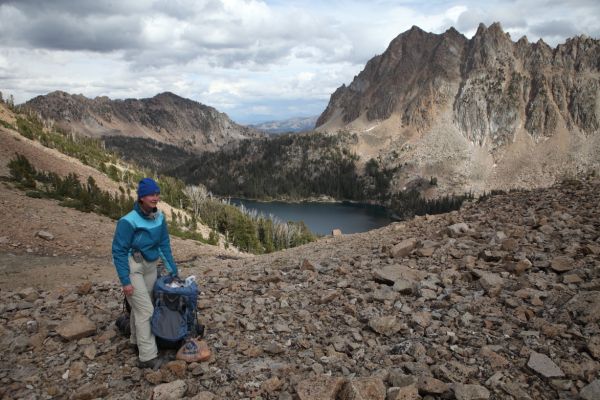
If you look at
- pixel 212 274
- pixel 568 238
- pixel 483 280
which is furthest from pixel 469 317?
pixel 212 274

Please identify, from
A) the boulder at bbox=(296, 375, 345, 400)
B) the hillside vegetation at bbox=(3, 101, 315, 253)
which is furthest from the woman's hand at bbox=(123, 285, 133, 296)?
the hillside vegetation at bbox=(3, 101, 315, 253)

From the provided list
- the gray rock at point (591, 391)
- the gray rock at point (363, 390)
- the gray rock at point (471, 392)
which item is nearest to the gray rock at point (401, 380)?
the gray rock at point (363, 390)

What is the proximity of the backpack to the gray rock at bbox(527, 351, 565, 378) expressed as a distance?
5744mm

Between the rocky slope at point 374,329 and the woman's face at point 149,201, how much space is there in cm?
278

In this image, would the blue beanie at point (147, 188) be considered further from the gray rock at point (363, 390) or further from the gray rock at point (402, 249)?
the gray rock at point (402, 249)

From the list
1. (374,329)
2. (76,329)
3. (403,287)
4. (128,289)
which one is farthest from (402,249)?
(76,329)

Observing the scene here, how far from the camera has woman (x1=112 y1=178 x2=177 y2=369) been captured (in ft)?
23.0

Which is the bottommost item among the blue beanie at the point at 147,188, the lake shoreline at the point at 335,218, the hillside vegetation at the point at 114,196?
the lake shoreline at the point at 335,218

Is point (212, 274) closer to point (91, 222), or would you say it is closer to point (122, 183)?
point (91, 222)

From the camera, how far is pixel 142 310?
728 cm

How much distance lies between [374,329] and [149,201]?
4.89m

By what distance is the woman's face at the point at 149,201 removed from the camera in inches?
281

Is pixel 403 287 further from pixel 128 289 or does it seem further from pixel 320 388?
pixel 128 289

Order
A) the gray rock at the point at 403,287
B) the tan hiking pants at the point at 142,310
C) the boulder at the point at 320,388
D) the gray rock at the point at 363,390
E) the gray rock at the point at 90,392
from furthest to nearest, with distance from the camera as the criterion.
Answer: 1. the gray rock at the point at 403,287
2. the tan hiking pants at the point at 142,310
3. the gray rock at the point at 90,392
4. the boulder at the point at 320,388
5. the gray rock at the point at 363,390
